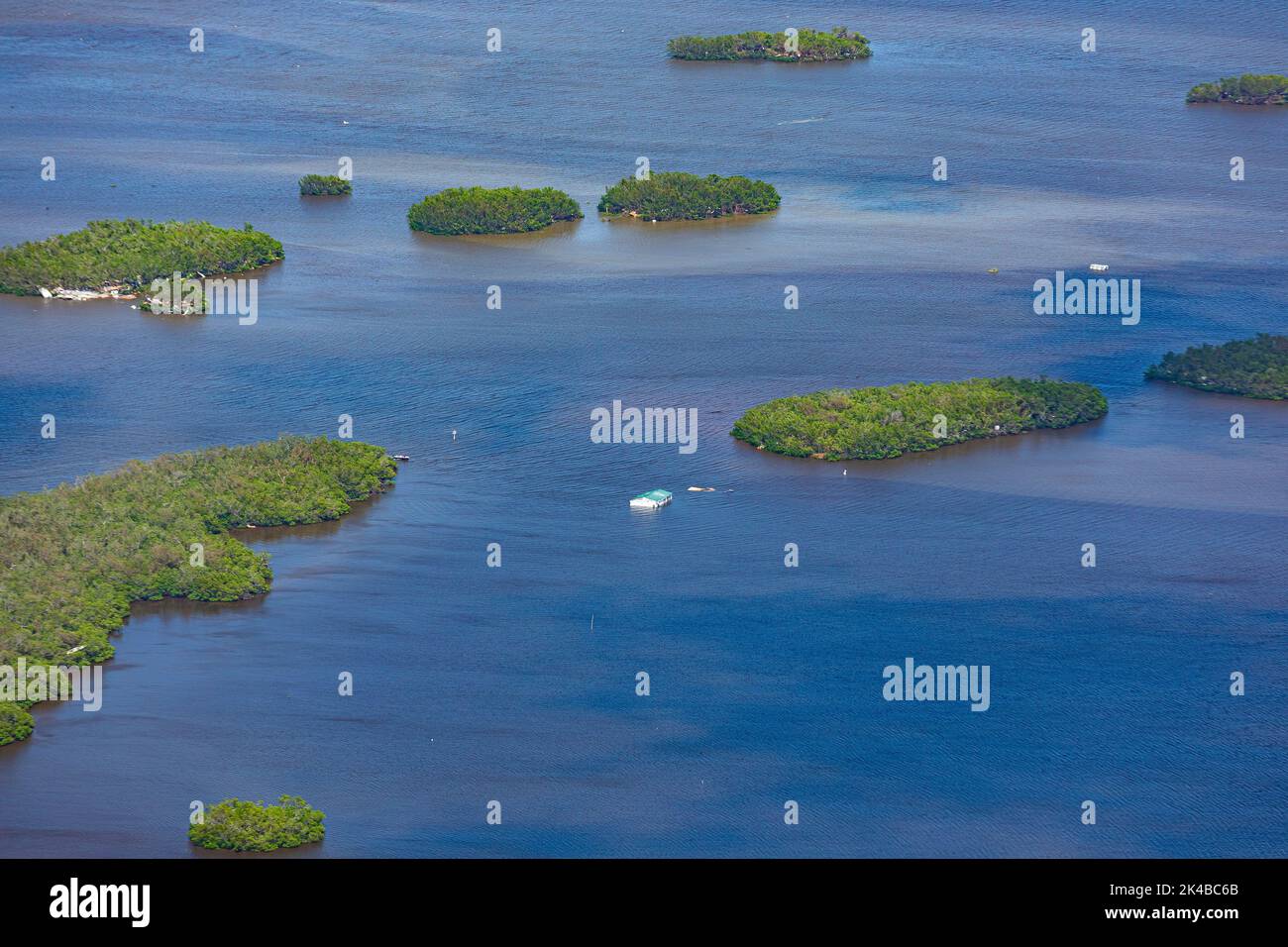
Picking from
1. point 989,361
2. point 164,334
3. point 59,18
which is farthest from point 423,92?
point 989,361

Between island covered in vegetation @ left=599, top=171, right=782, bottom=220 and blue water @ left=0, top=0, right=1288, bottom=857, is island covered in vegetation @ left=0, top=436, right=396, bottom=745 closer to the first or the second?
blue water @ left=0, top=0, right=1288, bottom=857

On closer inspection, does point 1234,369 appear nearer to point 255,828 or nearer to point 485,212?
point 485,212

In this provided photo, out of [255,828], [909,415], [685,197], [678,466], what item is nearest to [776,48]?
[685,197]

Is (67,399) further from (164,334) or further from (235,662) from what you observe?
(235,662)

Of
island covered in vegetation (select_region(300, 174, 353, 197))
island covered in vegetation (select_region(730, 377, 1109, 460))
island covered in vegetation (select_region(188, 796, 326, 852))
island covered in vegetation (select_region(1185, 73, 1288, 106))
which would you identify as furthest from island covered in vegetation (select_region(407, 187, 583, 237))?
island covered in vegetation (select_region(188, 796, 326, 852))

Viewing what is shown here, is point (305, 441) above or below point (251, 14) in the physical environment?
below
